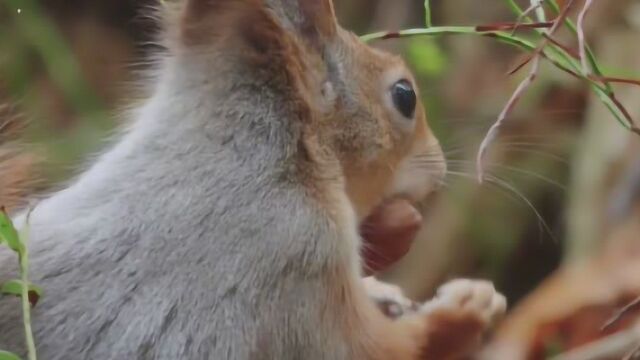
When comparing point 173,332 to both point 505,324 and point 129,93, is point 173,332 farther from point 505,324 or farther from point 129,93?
point 505,324

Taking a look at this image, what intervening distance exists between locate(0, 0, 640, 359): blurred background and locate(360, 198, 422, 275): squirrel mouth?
0.46 m

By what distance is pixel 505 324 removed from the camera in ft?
8.00

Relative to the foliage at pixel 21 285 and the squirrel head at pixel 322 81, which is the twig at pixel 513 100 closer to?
the squirrel head at pixel 322 81

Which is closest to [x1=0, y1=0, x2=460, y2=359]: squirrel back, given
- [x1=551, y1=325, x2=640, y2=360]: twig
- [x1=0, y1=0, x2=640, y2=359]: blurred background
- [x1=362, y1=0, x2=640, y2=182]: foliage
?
[x1=362, y1=0, x2=640, y2=182]: foliage

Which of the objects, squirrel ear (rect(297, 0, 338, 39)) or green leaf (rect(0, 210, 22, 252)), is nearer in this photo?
green leaf (rect(0, 210, 22, 252))

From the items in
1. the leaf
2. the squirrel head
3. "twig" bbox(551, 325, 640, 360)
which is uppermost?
the squirrel head

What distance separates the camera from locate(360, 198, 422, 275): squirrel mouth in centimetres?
179

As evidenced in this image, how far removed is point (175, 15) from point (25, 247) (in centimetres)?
30

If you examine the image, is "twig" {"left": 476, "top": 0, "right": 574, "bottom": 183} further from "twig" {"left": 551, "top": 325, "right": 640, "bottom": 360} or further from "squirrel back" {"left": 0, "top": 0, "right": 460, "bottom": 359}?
"twig" {"left": 551, "top": 325, "right": 640, "bottom": 360}

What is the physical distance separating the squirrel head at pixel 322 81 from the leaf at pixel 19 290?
0.85 feet

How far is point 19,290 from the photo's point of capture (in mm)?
1460

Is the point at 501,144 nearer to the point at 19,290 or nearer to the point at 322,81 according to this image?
the point at 322,81

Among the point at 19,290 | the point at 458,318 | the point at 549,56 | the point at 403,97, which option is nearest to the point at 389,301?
the point at 458,318

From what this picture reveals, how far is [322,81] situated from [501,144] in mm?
1079
